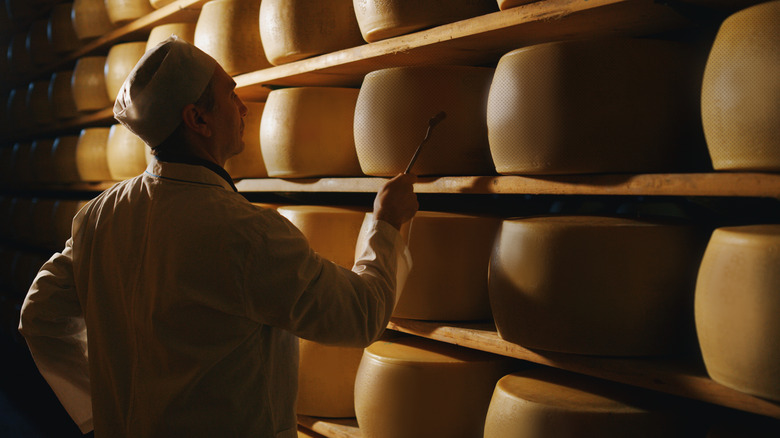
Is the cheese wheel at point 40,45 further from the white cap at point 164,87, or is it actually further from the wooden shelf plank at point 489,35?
the white cap at point 164,87

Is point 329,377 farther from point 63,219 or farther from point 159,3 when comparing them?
point 63,219

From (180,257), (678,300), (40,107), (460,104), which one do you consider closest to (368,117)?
(460,104)

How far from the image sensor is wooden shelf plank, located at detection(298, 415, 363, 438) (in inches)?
55.9

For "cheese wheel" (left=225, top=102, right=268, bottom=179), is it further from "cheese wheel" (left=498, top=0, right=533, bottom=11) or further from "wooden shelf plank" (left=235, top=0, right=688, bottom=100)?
"cheese wheel" (left=498, top=0, right=533, bottom=11)

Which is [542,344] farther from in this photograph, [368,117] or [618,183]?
[368,117]

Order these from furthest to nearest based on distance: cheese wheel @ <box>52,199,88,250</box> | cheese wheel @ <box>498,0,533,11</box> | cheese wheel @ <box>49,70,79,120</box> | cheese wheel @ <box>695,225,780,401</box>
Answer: cheese wheel @ <box>49,70,79,120</box> < cheese wheel @ <box>52,199,88,250</box> < cheese wheel @ <box>498,0,533,11</box> < cheese wheel @ <box>695,225,780,401</box>

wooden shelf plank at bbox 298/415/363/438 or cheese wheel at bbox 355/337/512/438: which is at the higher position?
cheese wheel at bbox 355/337/512/438

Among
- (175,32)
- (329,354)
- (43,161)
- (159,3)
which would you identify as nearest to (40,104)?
(43,161)

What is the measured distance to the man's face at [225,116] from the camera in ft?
3.70

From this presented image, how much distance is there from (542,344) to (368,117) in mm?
526

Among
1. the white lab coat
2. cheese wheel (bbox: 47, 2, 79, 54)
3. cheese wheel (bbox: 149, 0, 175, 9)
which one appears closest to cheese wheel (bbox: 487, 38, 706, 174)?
the white lab coat

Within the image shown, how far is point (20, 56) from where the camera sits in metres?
3.36

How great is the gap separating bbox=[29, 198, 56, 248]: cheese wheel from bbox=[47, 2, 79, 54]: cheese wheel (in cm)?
66

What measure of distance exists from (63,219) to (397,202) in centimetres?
205
